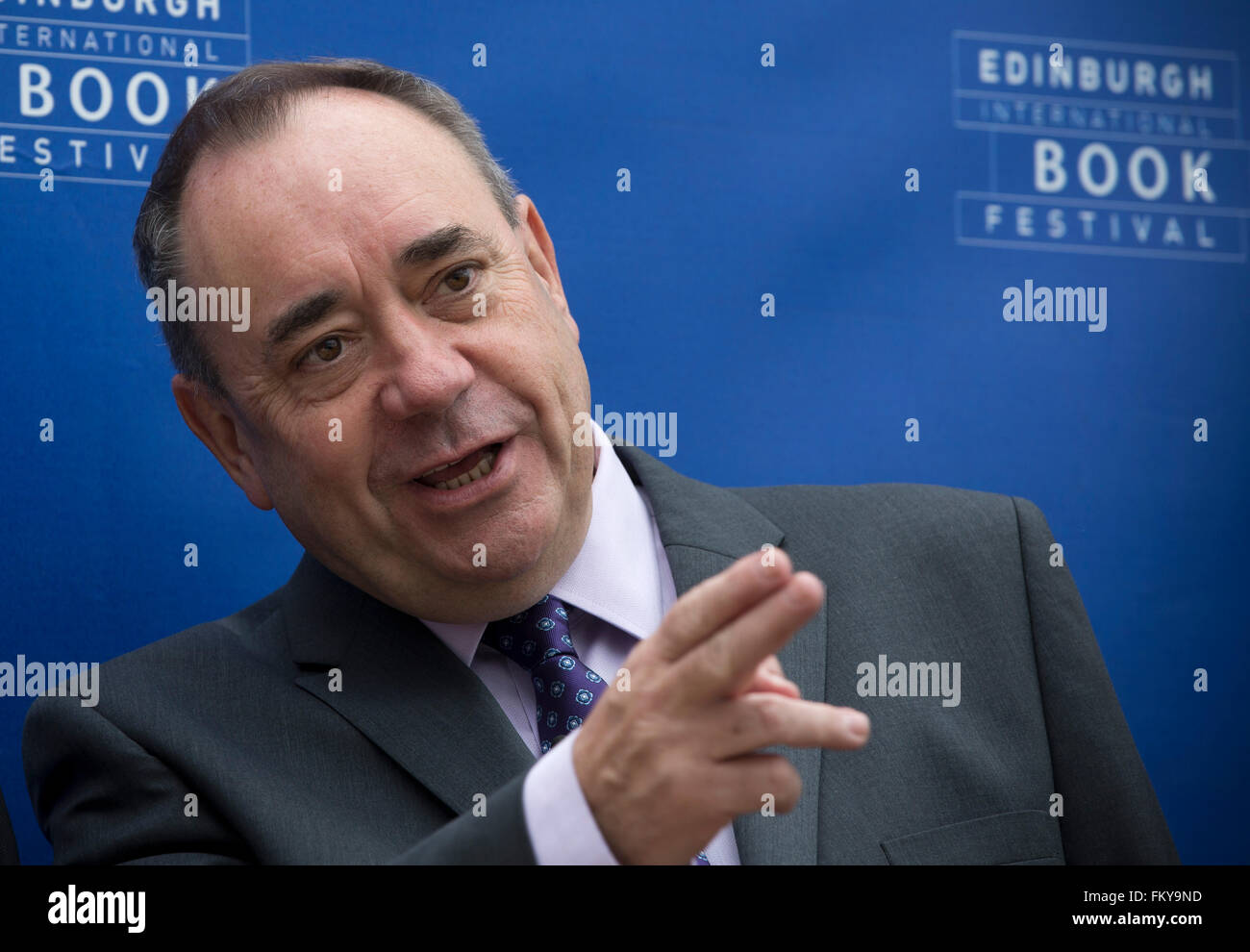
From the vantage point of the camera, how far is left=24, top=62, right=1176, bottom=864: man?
159cm

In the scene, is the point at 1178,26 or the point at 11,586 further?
the point at 1178,26

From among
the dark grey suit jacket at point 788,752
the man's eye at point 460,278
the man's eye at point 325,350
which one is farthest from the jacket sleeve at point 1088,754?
the man's eye at point 325,350

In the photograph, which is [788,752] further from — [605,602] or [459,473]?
[459,473]

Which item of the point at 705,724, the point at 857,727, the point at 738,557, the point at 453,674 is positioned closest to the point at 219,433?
the point at 453,674

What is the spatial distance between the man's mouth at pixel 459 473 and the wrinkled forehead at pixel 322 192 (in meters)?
0.28

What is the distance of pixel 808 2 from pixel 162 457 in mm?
1422

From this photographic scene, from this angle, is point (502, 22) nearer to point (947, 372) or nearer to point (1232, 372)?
point (947, 372)

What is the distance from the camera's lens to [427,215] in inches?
65.9

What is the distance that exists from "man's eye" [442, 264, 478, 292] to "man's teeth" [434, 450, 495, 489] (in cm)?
22

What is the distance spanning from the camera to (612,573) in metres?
1.76

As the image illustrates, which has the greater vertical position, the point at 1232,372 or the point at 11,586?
the point at 1232,372

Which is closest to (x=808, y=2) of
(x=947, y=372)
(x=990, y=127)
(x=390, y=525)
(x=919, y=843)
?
(x=990, y=127)

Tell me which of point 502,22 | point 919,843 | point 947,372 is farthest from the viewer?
point 947,372

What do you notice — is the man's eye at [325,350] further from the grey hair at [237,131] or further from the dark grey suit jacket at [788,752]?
the dark grey suit jacket at [788,752]
